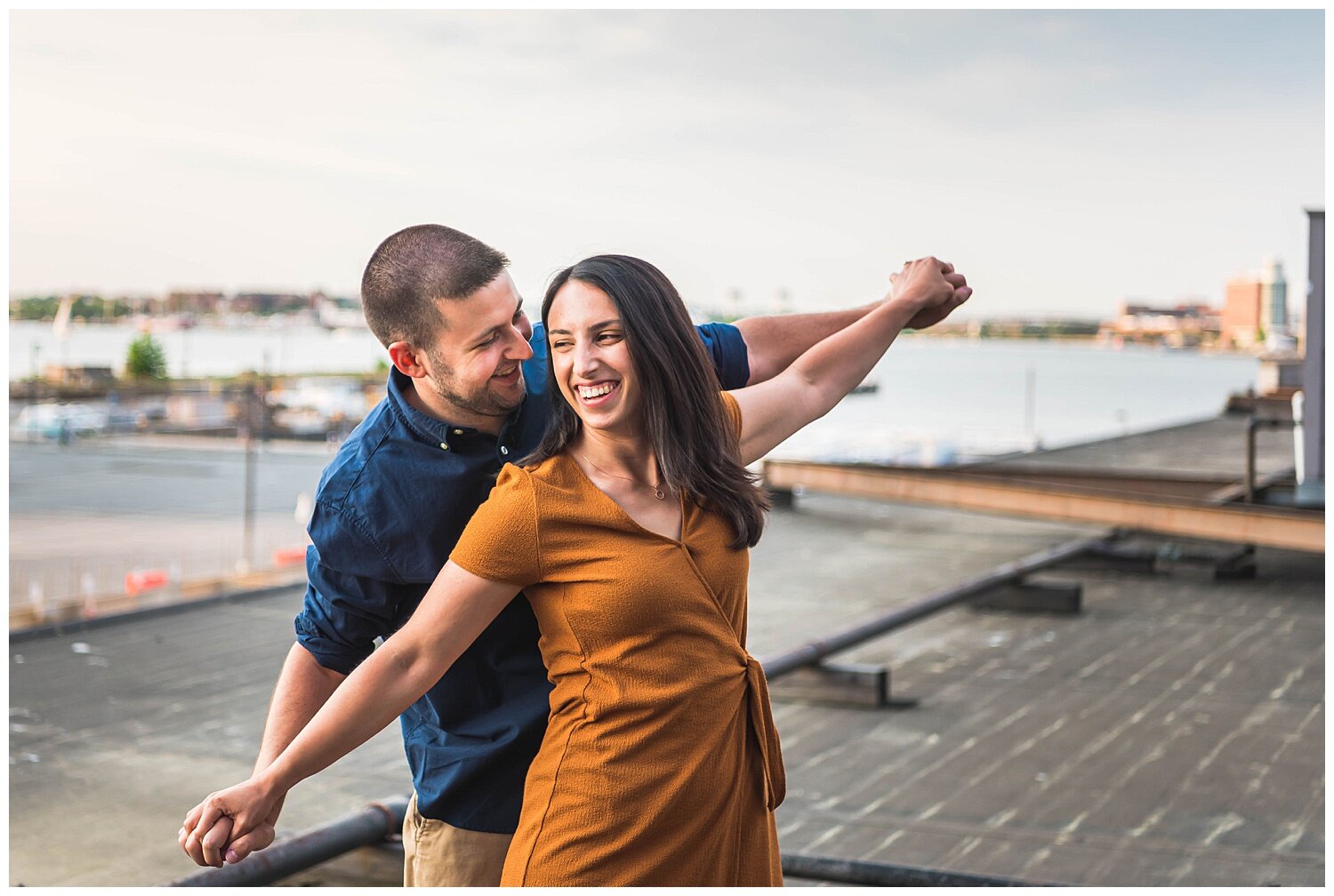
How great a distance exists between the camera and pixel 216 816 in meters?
1.40

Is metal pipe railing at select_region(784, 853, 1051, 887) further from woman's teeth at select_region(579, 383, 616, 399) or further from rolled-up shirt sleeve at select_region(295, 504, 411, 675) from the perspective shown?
woman's teeth at select_region(579, 383, 616, 399)

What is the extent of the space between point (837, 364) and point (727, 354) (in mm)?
165

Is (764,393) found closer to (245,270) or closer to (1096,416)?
(1096,416)

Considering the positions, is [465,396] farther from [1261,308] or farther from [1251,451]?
[1261,308]

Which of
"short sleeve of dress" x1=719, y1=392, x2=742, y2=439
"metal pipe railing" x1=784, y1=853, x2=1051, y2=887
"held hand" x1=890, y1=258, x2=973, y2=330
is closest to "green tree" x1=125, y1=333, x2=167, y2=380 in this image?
"metal pipe railing" x1=784, y1=853, x2=1051, y2=887

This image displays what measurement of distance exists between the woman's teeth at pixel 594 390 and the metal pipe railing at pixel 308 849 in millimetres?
1410

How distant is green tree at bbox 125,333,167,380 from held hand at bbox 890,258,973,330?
→ 224 feet

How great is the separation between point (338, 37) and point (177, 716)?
41.7 m

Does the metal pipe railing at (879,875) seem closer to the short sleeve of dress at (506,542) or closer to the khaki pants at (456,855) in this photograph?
the khaki pants at (456,855)

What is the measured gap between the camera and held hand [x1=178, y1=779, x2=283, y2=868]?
1.38 m

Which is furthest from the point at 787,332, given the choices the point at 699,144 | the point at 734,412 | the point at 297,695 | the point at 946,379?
the point at 946,379

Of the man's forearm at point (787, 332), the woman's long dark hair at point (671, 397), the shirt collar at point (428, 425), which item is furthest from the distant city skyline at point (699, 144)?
A: the woman's long dark hair at point (671, 397)

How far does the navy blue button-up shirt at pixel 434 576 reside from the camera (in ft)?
5.41

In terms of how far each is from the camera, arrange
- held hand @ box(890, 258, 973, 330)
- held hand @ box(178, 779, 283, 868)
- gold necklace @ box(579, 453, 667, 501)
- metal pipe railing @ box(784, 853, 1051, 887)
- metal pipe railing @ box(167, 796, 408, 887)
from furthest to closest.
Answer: metal pipe railing @ box(784, 853, 1051, 887) < metal pipe railing @ box(167, 796, 408, 887) < held hand @ box(890, 258, 973, 330) < gold necklace @ box(579, 453, 667, 501) < held hand @ box(178, 779, 283, 868)
